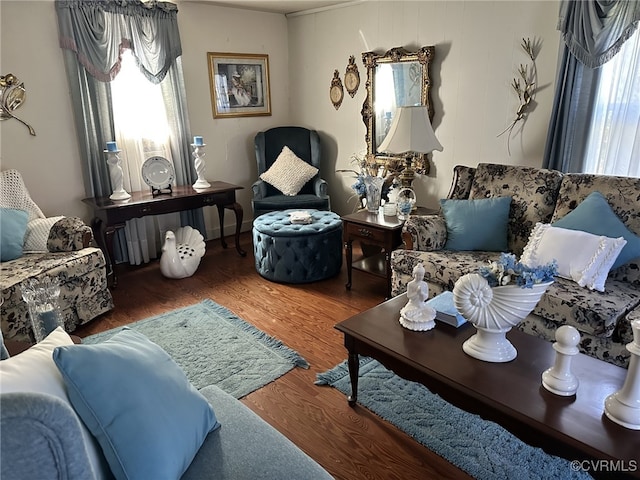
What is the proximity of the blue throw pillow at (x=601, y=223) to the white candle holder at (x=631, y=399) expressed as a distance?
128 centimetres

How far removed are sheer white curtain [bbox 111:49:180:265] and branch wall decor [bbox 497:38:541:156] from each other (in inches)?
123

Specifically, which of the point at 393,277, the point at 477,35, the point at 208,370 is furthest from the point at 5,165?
the point at 477,35

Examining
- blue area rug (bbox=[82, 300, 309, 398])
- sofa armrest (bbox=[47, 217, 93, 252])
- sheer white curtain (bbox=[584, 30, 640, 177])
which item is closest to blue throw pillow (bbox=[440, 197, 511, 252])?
sheer white curtain (bbox=[584, 30, 640, 177])

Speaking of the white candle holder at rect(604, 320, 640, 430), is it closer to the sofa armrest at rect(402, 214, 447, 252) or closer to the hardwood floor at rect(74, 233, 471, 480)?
the hardwood floor at rect(74, 233, 471, 480)

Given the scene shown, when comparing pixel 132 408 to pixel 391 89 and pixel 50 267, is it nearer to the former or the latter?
pixel 50 267

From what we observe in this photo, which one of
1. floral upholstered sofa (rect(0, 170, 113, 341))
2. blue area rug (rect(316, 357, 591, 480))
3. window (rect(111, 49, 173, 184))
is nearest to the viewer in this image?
blue area rug (rect(316, 357, 591, 480))

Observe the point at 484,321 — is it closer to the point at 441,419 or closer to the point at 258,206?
the point at 441,419

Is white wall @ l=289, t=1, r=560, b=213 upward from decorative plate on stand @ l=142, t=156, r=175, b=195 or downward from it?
upward

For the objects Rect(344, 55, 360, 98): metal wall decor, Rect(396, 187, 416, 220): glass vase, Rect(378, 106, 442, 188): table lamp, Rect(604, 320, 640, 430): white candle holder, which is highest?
Rect(344, 55, 360, 98): metal wall decor

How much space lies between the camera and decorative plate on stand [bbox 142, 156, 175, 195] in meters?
4.04

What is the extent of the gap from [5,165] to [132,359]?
10.6 feet

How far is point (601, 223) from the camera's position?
8.10ft

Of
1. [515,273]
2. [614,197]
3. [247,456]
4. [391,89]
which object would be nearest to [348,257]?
[391,89]

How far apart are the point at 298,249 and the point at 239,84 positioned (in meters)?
2.29
